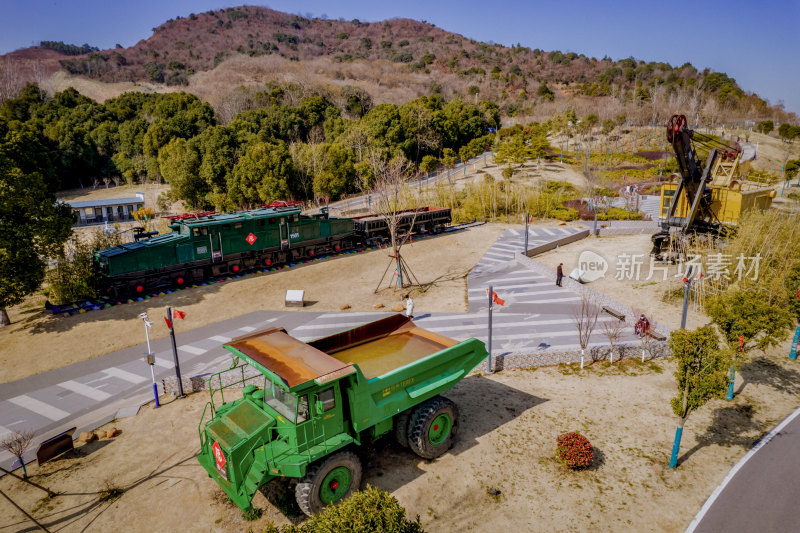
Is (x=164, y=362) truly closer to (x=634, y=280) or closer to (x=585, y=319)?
(x=585, y=319)

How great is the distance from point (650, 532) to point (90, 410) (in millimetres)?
14133

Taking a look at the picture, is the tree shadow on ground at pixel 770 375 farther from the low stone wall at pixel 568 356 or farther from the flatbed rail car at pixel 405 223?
the flatbed rail car at pixel 405 223

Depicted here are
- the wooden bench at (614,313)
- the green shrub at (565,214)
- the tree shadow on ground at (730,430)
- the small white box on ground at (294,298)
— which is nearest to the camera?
the tree shadow on ground at (730,430)

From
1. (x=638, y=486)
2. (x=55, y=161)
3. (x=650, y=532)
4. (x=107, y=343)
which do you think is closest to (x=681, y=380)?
(x=638, y=486)

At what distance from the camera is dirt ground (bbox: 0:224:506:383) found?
55.1ft

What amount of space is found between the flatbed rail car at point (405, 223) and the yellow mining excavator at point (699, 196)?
47.2ft

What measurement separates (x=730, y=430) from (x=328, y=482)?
10234mm

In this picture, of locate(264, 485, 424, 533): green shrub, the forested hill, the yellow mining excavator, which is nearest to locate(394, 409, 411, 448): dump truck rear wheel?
locate(264, 485, 424, 533): green shrub

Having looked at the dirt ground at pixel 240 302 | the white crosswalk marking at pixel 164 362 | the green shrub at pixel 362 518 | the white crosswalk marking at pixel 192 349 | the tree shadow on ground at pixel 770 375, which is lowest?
the tree shadow on ground at pixel 770 375

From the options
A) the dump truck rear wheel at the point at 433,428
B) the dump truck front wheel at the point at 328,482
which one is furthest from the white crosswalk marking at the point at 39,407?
the dump truck rear wheel at the point at 433,428

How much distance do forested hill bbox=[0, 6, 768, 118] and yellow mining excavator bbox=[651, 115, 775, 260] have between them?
58.1m

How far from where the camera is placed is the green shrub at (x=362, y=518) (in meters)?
5.25

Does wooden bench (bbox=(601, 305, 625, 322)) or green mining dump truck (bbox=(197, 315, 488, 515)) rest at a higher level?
green mining dump truck (bbox=(197, 315, 488, 515))

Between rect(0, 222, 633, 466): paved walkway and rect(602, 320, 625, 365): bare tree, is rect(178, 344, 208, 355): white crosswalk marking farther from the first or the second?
rect(602, 320, 625, 365): bare tree
